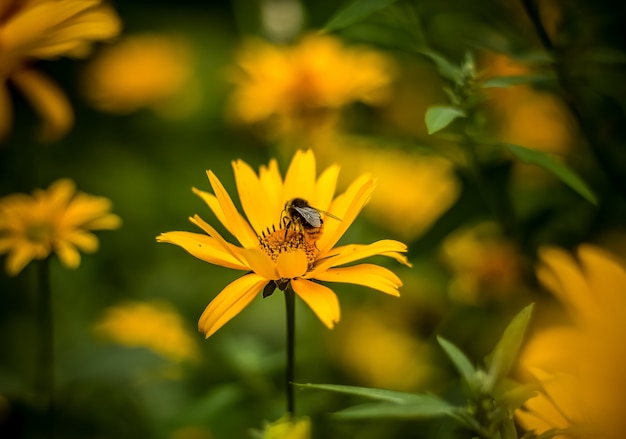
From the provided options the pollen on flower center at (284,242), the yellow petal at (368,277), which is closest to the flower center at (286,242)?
the pollen on flower center at (284,242)

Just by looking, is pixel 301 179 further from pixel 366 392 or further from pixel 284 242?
pixel 366 392

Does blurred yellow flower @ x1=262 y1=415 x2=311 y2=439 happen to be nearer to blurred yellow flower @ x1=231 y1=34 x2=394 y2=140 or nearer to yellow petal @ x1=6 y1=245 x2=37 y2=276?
yellow petal @ x1=6 y1=245 x2=37 y2=276

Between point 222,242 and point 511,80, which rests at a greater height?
point 511,80

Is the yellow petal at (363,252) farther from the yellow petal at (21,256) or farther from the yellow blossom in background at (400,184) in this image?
the yellow blossom in background at (400,184)

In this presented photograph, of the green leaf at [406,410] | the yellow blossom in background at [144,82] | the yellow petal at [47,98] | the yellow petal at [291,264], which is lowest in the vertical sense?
the green leaf at [406,410]

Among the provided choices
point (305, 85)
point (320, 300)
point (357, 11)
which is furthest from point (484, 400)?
→ point (305, 85)

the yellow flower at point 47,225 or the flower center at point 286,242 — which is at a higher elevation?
the yellow flower at point 47,225

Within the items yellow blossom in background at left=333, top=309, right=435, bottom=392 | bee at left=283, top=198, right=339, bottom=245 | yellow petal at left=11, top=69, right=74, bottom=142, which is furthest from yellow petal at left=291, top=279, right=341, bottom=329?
yellow blossom in background at left=333, top=309, right=435, bottom=392
